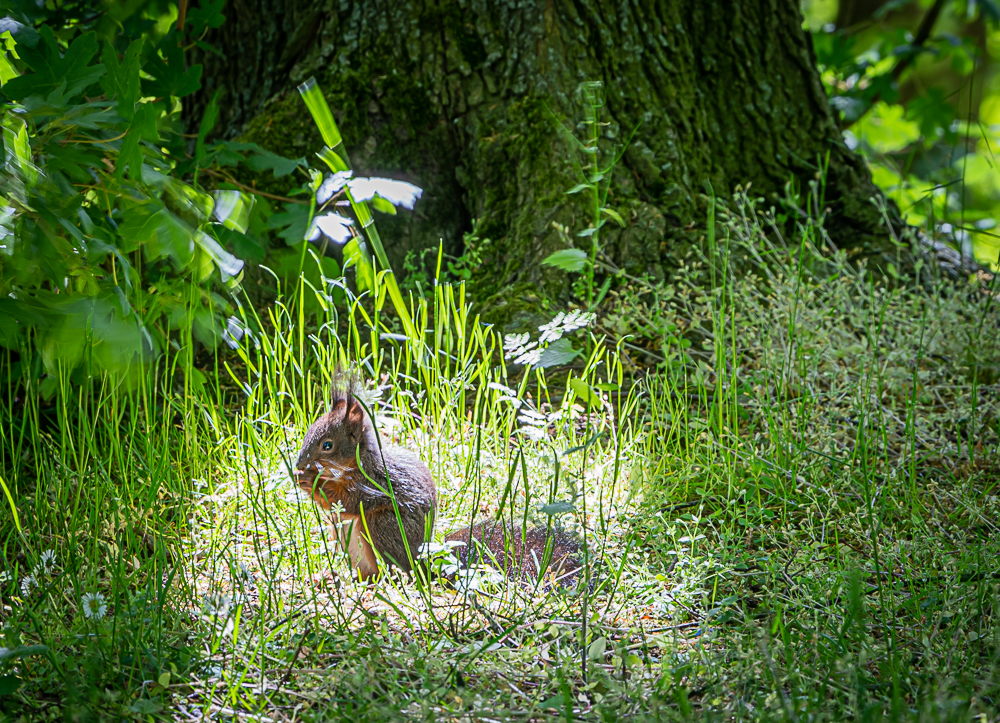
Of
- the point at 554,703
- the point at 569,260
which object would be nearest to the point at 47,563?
the point at 554,703

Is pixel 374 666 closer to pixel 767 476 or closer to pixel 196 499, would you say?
pixel 196 499

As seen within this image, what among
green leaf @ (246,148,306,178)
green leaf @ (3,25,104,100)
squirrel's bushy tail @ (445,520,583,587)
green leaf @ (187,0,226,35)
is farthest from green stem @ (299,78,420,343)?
green leaf @ (187,0,226,35)

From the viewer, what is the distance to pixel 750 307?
2791 millimetres

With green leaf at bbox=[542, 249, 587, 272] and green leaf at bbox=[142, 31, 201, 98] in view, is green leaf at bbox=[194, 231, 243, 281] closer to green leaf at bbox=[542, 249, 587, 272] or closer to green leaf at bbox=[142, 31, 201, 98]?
green leaf at bbox=[142, 31, 201, 98]

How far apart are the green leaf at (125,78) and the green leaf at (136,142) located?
30mm

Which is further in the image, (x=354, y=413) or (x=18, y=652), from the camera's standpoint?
(x=354, y=413)

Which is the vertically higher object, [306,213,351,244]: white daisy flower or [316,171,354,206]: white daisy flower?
[316,171,354,206]: white daisy flower

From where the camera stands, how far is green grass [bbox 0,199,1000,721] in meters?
1.47

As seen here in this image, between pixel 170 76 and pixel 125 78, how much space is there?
0.45 meters

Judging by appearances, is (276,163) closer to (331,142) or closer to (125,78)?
(331,142)

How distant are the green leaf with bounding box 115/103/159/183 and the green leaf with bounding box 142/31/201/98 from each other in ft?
1.60

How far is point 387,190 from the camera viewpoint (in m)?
1.98

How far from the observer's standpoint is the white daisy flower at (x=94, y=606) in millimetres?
1577

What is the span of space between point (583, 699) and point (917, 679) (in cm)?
60
